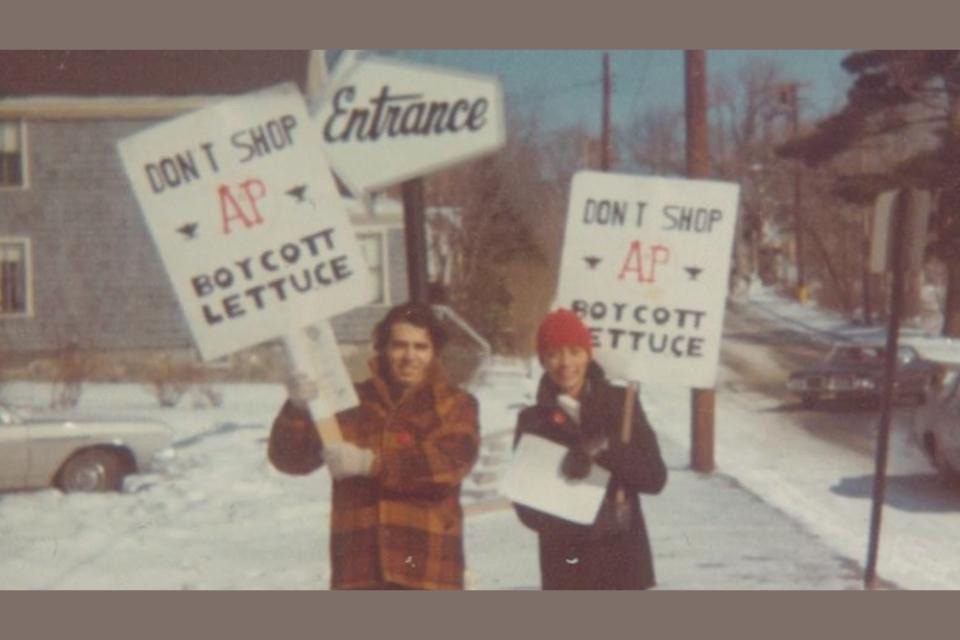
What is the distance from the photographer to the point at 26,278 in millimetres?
6238

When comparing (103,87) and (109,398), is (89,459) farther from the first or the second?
(103,87)

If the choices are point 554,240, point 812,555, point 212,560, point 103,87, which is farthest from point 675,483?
point 103,87

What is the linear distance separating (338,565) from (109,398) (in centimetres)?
235

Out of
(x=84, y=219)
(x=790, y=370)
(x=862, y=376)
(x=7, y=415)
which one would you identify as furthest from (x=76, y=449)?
(x=862, y=376)

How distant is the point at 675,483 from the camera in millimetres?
6980

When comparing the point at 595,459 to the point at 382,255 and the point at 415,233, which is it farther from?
the point at 382,255

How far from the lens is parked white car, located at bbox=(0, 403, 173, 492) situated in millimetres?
6656

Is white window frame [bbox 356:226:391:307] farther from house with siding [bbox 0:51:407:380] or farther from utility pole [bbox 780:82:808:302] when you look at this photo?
utility pole [bbox 780:82:808:302]

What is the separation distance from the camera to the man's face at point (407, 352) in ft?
15.4

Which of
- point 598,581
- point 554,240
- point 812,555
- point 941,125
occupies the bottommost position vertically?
point 812,555

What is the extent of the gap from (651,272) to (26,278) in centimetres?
259

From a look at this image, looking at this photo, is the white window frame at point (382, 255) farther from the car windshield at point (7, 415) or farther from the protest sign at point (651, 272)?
the car windshield at point (7, 415)

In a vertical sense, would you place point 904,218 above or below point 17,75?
below

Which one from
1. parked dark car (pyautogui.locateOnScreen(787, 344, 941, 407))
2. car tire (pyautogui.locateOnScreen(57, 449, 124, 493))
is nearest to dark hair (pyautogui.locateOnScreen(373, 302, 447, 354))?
parked dark car (pyautogui.locateOnScreen(787, 344, 941, 407))
